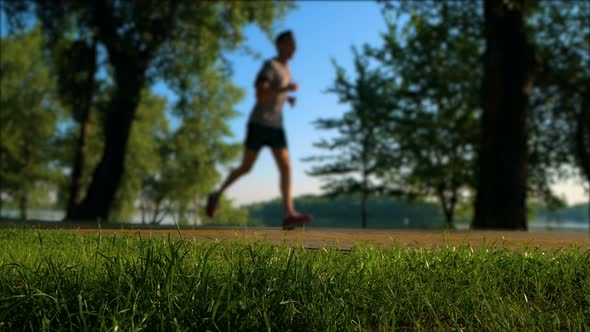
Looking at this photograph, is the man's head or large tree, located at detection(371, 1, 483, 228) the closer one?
the man's head

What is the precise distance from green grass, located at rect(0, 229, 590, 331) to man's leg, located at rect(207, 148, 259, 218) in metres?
3.64

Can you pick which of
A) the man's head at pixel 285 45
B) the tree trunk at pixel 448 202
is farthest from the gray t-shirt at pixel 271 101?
the tree trunk at pixel 448 202

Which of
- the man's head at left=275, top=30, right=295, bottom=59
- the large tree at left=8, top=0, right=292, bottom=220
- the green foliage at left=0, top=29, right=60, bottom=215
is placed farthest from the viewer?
the green foliage at left=0, top=29, right=60, bottom=215

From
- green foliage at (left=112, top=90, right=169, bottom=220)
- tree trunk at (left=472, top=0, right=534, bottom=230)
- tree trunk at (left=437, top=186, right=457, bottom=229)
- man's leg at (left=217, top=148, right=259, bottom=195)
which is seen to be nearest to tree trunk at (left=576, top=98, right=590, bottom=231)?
tree trunk at (left=437, top=186, right=457, bottom=229)

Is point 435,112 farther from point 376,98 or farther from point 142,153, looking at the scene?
point 142,153

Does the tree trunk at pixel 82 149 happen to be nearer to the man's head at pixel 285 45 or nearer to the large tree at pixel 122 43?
the large tree at pixel 122 43

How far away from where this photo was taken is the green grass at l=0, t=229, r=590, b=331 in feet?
9.30

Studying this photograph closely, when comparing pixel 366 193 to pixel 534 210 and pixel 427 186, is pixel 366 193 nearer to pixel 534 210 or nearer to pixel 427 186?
pixel 427 186

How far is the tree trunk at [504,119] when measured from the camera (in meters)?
10.9

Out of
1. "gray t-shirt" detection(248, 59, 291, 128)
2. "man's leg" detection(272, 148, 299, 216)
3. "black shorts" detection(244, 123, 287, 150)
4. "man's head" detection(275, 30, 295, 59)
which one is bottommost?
"man's leg" detection(272, 148, 299, 216)

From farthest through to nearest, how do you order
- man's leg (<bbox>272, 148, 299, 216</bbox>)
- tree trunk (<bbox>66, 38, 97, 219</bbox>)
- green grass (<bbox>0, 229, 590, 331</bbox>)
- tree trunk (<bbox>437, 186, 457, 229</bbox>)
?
tree trunk (<bbox>437, 186, 457, 229</bbox>) < tree trunk (<bbox>66, 38, 97, 219</bbox>) < man's leg (<bbox>272, 148, 299, 216</bbox>) < green grass (<bbox>0, 229, 590, 331</bbox>)

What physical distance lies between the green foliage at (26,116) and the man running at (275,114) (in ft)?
116

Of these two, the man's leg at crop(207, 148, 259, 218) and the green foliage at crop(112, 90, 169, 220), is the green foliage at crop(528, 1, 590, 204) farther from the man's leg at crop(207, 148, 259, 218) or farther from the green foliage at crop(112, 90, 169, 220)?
the green foliage at crop(112, 90, 169, 220)

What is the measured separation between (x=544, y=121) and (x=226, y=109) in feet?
89.5
